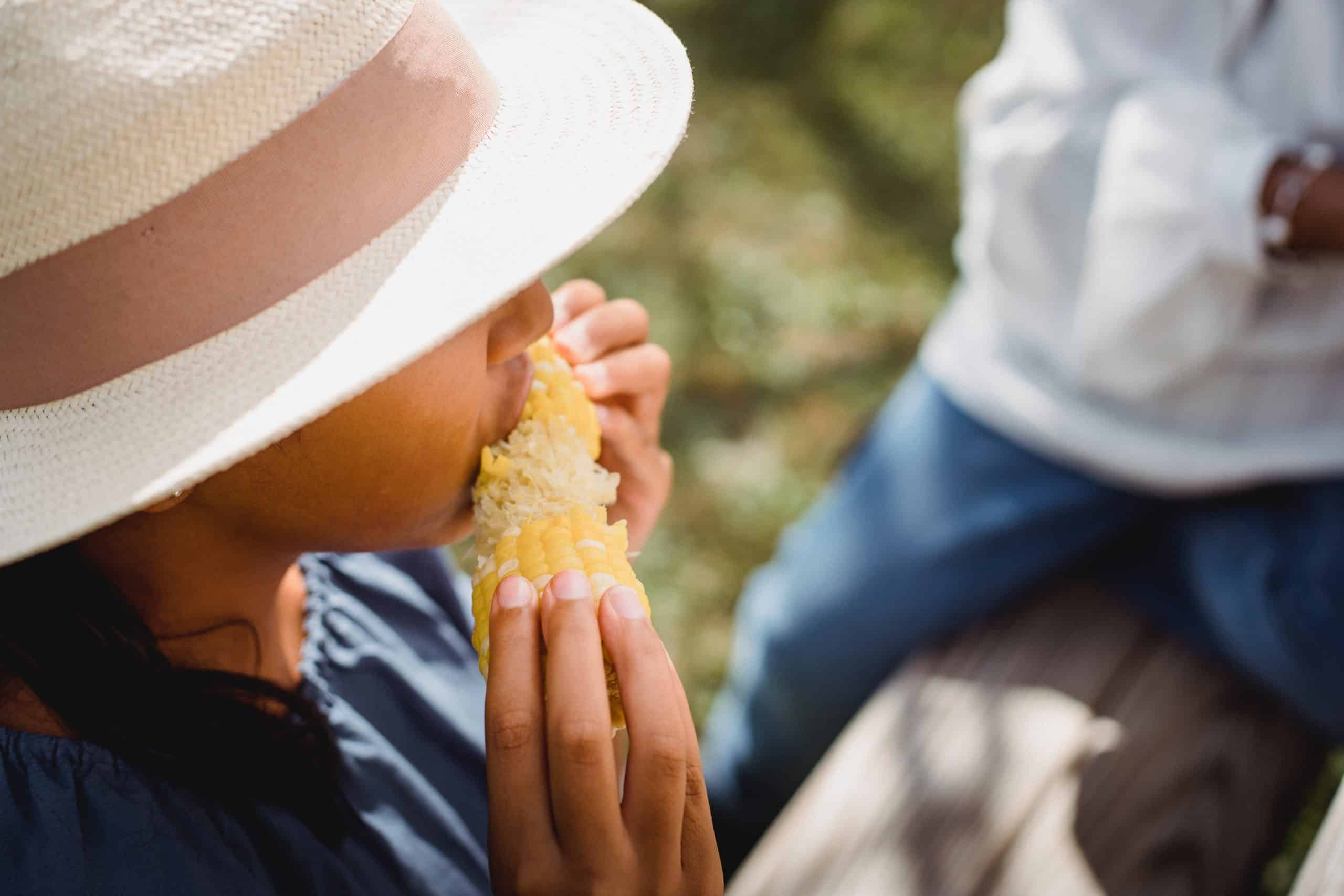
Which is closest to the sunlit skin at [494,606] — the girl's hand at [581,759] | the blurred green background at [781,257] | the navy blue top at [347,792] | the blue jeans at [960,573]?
the girl's hand at [581,759]

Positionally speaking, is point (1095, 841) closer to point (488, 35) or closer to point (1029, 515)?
point (1029, 515)

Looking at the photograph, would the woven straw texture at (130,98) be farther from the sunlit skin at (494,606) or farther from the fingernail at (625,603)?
the fingernail at (625,603)

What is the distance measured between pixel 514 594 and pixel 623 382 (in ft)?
1.73

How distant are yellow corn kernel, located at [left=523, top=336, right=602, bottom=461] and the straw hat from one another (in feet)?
1.29

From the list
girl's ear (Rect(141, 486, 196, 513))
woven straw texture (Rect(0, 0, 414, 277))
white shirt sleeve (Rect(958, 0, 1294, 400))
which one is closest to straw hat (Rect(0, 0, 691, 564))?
woven straw texture (Rect(0, 0, 414, 277))

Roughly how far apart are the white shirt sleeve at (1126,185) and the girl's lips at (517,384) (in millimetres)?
1161

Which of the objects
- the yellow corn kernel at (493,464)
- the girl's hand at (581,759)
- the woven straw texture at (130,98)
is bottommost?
the girl's hand at (581,759)

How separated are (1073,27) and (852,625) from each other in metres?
1.26

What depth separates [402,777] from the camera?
143 centimetres

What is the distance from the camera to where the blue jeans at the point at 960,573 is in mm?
1850

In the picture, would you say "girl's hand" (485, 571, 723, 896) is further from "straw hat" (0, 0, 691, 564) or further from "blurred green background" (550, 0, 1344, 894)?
"blurred green background" (550, 0, 1344, 894)

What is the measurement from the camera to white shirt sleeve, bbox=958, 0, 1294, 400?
189 cm

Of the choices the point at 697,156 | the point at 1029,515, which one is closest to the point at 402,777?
the point at 1029,515

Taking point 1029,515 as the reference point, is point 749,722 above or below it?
below
